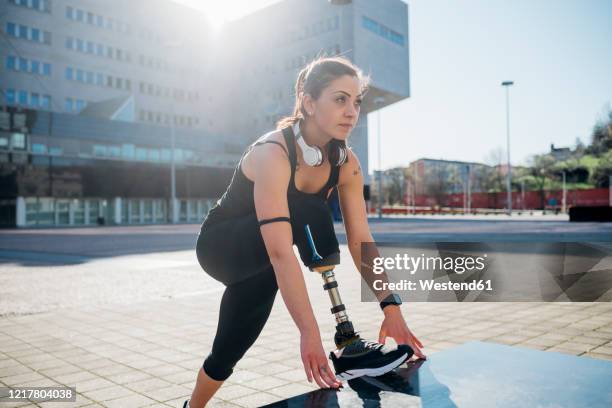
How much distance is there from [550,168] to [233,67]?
2056 inches

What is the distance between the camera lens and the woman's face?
205 cm

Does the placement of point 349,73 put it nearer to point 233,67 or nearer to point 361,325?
point 361,325

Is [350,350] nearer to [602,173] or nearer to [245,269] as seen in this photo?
[245,269]

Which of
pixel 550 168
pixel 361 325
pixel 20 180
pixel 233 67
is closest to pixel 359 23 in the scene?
pixel 233 67

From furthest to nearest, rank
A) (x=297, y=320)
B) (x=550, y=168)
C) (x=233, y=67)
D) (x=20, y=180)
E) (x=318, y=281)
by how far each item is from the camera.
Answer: (x=550, y=168) → (x=233, y=67) → (x=20, y=180) → (x=318, y=281) → (x=297, y=320)

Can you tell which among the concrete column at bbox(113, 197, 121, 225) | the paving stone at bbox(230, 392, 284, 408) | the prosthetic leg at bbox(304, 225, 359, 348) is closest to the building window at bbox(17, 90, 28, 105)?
the concrete column at bbox(113, 197, 121, 225)

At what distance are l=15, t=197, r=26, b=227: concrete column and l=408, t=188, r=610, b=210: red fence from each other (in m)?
54.8

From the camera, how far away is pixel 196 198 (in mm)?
49469

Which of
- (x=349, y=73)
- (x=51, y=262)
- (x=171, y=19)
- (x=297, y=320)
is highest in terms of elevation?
(x=171, y=19)

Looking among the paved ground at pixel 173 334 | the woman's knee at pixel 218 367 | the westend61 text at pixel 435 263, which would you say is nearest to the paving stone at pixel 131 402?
the paved ground at pixel 173 334

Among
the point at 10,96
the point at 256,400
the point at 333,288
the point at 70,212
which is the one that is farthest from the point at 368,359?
the point at 10,96

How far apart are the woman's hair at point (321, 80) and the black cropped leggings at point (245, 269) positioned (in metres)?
0.27

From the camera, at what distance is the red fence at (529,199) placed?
60.6 metres

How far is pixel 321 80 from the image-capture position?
6.78ft
